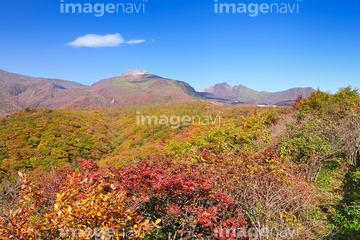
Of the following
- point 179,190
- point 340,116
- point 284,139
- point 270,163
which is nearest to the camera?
point 179,190

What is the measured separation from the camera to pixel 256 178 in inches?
189

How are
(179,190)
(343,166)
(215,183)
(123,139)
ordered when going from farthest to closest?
(123,139), (343,166), (215,183), (179,190)

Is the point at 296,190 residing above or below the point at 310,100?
below

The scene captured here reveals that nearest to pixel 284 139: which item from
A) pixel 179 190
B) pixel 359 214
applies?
pixel 359 214

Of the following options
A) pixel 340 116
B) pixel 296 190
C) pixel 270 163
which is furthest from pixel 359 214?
pixel 340 116

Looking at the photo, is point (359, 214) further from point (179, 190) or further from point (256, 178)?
point (179, 190)

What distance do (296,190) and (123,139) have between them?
2190 inches

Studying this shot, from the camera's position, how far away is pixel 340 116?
416 inches

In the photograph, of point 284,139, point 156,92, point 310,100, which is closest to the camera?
point 284,139

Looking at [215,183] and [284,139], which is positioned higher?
[284,139]

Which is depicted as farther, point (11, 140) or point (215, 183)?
point (11, 140)

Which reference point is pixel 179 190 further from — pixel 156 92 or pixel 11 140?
pixel 156 92

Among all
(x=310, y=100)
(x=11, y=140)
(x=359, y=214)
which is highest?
(x=310, y=100)

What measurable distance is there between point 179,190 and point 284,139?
289 inches
